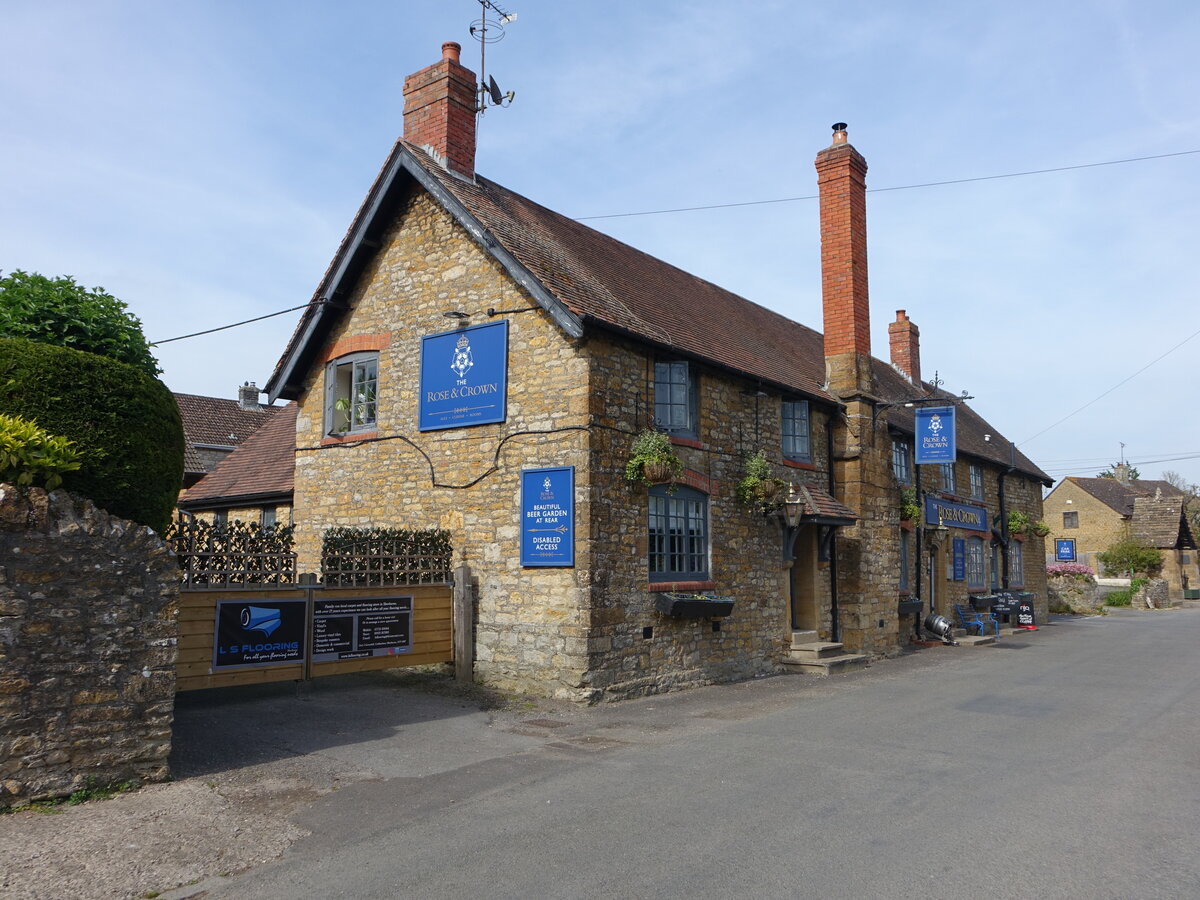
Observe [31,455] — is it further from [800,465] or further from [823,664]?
[800,465]

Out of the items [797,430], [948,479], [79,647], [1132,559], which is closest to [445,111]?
[797,430]

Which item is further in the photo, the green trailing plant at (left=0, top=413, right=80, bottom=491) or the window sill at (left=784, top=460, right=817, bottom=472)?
the window sill at (left=784, top=460, right=817, bottom=472)

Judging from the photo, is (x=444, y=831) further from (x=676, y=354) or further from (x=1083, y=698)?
A: (x=1083, y=698)

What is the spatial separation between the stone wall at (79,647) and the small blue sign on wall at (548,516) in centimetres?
523

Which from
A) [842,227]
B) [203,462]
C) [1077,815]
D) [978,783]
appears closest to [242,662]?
[978,783]

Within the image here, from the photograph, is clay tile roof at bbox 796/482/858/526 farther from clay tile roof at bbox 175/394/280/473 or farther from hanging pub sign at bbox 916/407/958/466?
clay tile roof at bbox 175/394/280/473

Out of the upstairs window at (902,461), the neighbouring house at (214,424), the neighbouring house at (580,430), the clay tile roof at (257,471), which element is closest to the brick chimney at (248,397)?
the neighbouring house at (214,424)

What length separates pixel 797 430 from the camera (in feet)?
54.3

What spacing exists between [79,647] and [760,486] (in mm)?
10056

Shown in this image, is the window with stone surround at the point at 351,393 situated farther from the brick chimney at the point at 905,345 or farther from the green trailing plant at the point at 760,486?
the brick chimney at the point at 905,345

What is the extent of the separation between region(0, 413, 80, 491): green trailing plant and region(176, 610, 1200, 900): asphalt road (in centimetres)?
301

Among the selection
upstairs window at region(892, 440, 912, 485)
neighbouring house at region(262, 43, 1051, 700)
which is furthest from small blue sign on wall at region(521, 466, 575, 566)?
upstairs window at region(892, 440, 912, 485)

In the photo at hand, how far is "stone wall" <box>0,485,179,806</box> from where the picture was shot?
21.3 ft

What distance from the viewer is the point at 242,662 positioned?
975cm
